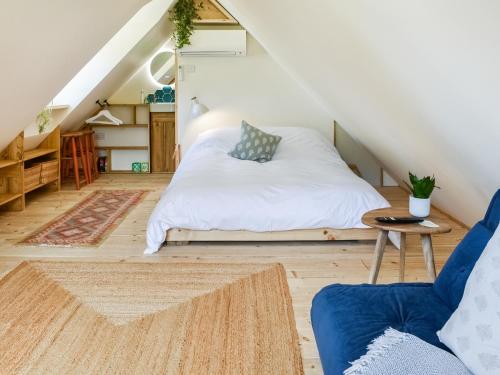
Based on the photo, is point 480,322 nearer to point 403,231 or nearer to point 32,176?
point 403,231

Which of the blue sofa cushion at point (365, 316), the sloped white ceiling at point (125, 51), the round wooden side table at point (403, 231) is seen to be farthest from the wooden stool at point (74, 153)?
the blue sofa cushion at point (365, 316)

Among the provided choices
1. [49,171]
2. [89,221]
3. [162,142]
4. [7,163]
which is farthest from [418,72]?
[162,142]

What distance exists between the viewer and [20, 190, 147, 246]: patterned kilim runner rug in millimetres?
3348

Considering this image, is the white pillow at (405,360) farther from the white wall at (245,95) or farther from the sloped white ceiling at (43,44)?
the white wall at (245,95)

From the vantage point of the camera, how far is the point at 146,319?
2.15 metres

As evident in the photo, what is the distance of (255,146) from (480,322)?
312 centimetres

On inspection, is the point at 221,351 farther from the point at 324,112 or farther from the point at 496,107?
the point at 324,112

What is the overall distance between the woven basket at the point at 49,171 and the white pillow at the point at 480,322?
14.4 feet

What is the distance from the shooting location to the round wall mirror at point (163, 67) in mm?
6324

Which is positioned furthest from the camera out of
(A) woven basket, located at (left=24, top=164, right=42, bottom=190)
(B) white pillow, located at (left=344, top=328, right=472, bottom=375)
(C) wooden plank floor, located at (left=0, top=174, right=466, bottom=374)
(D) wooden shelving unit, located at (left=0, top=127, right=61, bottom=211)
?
(A) woven basket, located at (left=24, top=164, right=42, bottom=190)

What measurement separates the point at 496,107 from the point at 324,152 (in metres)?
2.86

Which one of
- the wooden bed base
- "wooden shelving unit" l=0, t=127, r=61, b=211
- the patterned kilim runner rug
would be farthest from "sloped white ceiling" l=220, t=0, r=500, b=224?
"wooden shelving unit" l=0, t=127, r=61, b=211

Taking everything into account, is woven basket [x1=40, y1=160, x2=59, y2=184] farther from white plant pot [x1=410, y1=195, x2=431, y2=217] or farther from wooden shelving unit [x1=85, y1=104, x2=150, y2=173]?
white plant pot [x1=410, y1=195, x2=431, y2=217]

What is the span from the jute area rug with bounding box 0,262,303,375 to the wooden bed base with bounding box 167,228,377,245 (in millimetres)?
299
